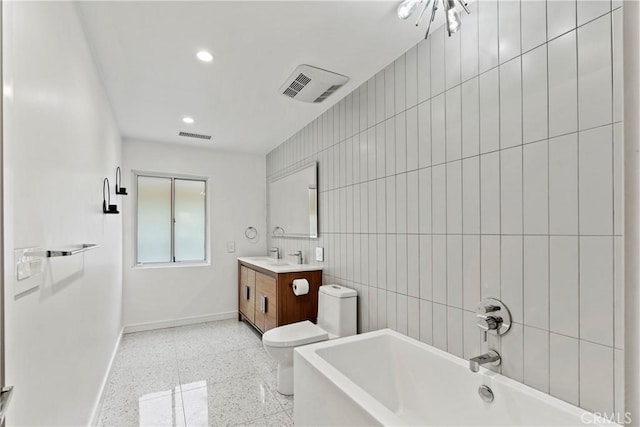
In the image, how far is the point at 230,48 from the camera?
2.03m

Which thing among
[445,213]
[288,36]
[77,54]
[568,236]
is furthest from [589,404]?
[77,54]

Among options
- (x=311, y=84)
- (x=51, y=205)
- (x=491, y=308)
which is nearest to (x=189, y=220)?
(x=311, y=84)

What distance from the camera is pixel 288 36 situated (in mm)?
1909

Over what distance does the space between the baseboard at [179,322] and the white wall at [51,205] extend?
182cm

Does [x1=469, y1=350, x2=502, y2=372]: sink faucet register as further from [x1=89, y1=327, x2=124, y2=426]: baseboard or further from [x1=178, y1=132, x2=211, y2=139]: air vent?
[x1=178, y1=132, x2=211, y2=139]: air vent

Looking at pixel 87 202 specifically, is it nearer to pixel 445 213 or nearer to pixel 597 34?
pixel 445 213

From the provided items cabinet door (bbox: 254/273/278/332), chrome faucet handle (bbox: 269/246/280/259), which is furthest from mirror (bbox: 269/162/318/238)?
cabinet door (bbox: 254/273/278/332)

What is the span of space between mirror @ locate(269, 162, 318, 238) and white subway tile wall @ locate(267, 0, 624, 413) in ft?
3.06

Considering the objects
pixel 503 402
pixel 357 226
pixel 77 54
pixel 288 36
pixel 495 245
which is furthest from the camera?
pixel 357 226

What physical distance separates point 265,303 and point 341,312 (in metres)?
1.08

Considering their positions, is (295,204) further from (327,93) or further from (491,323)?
(491,323)

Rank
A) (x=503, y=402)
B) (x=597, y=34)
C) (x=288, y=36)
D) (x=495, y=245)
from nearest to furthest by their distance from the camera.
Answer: (x=597, y=34)
(x=503, y=402)
(x=495, y=245)
(x=288, y=36)

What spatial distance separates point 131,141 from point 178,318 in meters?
2.34

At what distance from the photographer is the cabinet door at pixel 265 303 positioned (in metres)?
2.98
